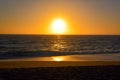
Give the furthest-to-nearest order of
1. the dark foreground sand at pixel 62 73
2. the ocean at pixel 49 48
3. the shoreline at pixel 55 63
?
the ocean at pixel 49 48 < the shoreline at pixel 55 63 < the dark foreground sand at pixel 62 73

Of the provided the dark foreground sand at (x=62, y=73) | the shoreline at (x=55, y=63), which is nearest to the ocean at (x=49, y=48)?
the shoreline at (x=55, y=63)

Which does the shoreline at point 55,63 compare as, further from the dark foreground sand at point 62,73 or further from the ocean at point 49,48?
the ocean at point 49,48

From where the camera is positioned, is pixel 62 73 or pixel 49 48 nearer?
pixel 62 73

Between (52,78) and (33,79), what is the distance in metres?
0.90

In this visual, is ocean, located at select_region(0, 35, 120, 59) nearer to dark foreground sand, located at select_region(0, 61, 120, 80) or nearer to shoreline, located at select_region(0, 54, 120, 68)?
shoreline, located at select_region(0, 54, 120, 68)

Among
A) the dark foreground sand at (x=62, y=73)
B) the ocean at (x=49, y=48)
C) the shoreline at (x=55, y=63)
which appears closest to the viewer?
the dark foreground sand at (x=62, y=73)

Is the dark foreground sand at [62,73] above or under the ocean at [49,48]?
above

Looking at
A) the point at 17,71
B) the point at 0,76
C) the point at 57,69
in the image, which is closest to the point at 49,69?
the point at 57,69

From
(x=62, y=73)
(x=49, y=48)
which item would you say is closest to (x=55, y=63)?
(x=62, y=73)

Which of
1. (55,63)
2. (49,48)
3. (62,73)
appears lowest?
(49,48)

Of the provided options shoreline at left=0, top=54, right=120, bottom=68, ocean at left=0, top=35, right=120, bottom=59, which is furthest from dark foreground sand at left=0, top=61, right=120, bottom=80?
ocean at left=0, top=35, right=120, bottom=59

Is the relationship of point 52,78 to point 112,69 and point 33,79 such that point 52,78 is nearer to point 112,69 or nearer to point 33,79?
point 33,79

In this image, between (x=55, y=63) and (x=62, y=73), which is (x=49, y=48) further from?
(x=62, y=73)

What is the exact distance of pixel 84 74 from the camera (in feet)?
48.9
